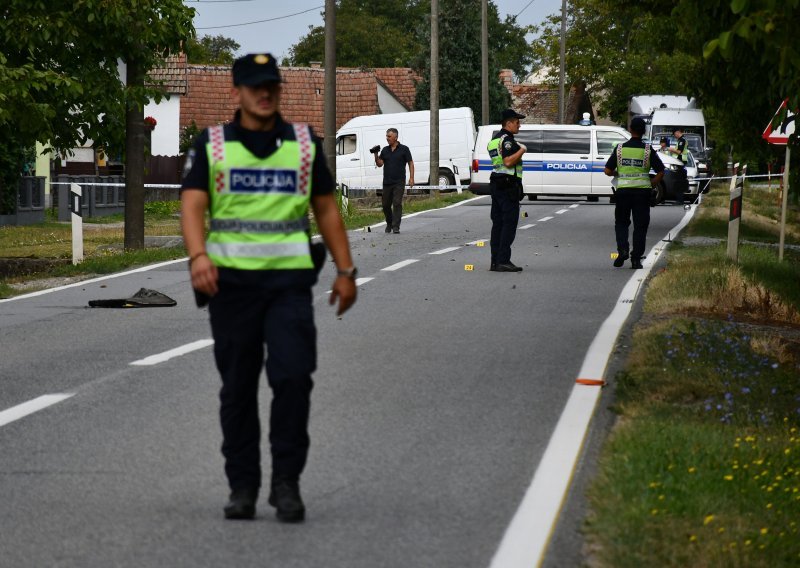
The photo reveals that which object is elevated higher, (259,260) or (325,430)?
(259,260)

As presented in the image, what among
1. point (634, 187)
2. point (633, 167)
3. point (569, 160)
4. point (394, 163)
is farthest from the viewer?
point (569, 160)

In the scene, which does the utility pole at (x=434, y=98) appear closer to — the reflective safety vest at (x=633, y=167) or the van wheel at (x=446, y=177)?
the van wheel at (x=446, y=177)

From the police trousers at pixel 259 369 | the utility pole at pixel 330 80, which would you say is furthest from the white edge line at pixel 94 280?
the utility pole at pixel 330 80

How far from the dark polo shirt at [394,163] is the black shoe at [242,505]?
20434 millimetres

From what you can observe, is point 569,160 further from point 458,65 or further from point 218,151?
point 458,65

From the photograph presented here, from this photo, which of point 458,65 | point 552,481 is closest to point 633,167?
point 552,481

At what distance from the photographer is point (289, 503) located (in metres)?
5.86

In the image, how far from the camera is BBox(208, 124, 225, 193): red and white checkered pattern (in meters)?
5.86

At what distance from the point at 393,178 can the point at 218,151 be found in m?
20.4

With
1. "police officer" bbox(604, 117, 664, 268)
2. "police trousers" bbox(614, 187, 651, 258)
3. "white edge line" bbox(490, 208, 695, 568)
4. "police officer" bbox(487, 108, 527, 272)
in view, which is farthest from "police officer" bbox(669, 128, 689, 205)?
"white edge line" bbox(490, 208, 695, 568)

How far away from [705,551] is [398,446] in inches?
94.1

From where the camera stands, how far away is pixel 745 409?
8.29m

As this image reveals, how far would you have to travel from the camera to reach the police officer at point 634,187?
1834 centimetres

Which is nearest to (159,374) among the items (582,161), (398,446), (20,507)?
(398,446)
